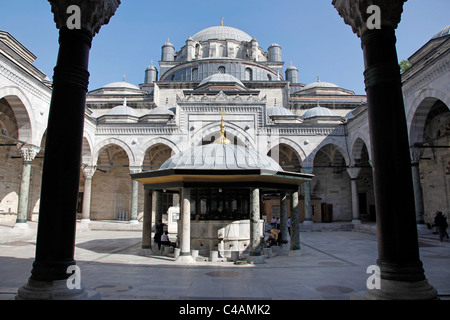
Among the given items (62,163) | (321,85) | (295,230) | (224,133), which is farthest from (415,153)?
(321,85)

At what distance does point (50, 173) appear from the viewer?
11.7 feet

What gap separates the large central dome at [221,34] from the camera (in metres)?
33.8

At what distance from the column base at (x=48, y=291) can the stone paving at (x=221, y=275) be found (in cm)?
76

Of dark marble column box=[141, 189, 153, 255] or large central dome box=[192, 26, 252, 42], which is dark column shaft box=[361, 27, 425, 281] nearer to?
dark marble column box=[141, 189, 153, 255]

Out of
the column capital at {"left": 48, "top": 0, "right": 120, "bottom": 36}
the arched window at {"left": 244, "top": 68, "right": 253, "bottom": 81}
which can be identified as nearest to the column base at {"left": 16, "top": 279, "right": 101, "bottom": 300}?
the column capital at {"left": 48, "top": 0, "right": 120, "bottom": 36}

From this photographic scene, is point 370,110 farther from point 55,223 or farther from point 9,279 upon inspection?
point 9,279

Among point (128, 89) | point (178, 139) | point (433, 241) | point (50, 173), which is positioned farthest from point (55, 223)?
point (128, 89)

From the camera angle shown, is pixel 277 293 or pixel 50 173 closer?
pixel 50 173

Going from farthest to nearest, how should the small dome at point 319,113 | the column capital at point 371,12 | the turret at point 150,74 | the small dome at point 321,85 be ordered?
the turret at point 150,74 < the small dome at point 321,85 < the small dome at point 319,113 < the column capital at point 371,12

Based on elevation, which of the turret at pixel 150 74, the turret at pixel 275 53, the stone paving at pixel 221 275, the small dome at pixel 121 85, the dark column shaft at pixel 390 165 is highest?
the turret at pixel 275 53

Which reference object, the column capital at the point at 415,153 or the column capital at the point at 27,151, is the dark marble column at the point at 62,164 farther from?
the column capital at the point at 415,153

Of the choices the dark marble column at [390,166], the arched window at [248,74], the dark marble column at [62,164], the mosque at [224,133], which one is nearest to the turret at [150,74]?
the mosque at [224,133]
